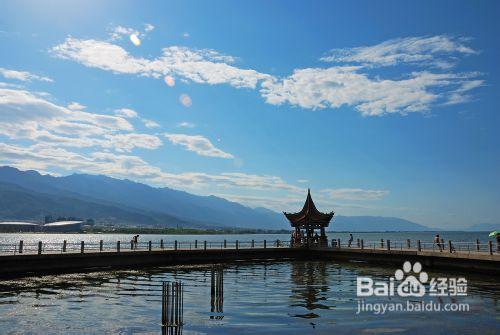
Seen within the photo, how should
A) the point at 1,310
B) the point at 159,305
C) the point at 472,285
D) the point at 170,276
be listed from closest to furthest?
the point at 1,310
the point at 159,305
the point at 472,285
the point at 170,276

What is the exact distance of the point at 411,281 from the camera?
35875 millimetres

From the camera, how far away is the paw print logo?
29.0m

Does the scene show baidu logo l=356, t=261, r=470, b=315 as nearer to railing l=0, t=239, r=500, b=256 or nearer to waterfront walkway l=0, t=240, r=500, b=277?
waterfront walkway l=0, t=240, r=500, b=277

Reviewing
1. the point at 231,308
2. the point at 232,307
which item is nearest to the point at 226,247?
the point at 232,307

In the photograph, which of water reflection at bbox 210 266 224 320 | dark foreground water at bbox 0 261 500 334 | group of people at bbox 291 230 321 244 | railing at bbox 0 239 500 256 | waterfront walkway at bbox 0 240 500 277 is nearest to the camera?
dark foreground water at bbox 0 261 500 334

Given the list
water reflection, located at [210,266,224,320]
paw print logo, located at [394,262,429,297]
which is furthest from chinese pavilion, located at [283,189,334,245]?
water reflection, located at [210,266,224,320]

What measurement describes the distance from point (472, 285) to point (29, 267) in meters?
36.2

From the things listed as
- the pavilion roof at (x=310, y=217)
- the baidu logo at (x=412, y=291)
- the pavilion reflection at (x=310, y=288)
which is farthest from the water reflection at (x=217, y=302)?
the pavilion roof at (x=310, y=217)

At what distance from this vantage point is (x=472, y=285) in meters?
32.0

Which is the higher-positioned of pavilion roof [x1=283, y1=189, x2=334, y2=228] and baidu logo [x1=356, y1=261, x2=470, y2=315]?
pavilion roof [x1=283, y1=189, x2=334, y2=228]

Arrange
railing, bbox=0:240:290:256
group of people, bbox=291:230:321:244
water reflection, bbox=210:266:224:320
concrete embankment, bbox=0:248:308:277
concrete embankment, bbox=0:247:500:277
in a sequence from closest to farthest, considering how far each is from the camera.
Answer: water reflection, bbox=210:266:224:320, concrete embankment, bbox=0:247:500:277, concrete embankment, bbox=0:248:308:277, railing, bbox=0:240:290:256, group of people, bbox=291:230:321:244

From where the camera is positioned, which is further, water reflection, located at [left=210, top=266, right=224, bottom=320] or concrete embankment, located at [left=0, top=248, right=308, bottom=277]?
concrete embankment, located at [left=0, top=248, right=308, bottom=277]

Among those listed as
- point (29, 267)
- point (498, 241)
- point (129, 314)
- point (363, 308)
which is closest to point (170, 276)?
point (29, 267)

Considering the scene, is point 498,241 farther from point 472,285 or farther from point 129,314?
point 129,314
